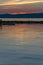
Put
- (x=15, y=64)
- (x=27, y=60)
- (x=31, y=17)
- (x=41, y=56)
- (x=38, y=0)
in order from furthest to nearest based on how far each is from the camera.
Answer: (x=31, y=17)
(x=38, y=0)
(x=41, y=56)
(x=27, y=60)
(x=15, y=64)

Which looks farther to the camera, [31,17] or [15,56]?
[31,17]

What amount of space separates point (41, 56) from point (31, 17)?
58.5 ft

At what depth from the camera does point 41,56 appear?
469 centimetres

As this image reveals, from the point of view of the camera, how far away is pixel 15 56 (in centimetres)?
473

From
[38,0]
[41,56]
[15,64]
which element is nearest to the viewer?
[15,64]

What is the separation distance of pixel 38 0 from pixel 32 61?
45.6 feet

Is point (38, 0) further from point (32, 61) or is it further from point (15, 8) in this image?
point (32, 61)

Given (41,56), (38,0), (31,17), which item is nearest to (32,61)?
(41,56)

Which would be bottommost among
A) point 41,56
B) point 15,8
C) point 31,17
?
point 31,17

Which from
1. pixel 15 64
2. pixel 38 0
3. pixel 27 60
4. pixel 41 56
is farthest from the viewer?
pixel 38 0

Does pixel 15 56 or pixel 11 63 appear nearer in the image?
pixel 11 63

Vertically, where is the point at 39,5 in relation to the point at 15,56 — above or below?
below

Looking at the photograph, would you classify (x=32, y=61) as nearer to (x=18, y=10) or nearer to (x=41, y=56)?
(x=41, y=56)

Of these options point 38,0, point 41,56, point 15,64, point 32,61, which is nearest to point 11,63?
point 15,64
